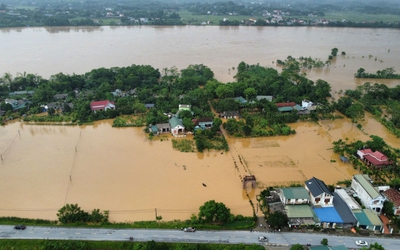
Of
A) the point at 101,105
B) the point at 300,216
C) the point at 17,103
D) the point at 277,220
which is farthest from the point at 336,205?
the point at 17,103

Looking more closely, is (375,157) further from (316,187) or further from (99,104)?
(99,104)

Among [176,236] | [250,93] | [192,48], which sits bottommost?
[176,236]

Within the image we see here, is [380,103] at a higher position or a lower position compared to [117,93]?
lower

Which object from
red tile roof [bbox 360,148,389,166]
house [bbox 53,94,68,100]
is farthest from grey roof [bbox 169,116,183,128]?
red tile roof [bbox 360,148,389,166]

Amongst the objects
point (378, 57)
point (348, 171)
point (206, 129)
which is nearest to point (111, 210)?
point (206, 129)

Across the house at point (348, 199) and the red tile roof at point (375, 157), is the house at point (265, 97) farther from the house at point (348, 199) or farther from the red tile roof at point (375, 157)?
the house at point (348, 199)

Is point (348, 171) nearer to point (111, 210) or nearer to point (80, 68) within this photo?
point (111, 210)
